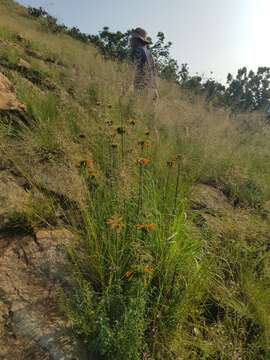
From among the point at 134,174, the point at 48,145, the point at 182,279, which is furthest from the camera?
the point at 48,145

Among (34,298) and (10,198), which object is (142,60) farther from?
(34,298)

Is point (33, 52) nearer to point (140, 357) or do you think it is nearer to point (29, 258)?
point (29, 258)

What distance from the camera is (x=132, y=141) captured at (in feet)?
8.48

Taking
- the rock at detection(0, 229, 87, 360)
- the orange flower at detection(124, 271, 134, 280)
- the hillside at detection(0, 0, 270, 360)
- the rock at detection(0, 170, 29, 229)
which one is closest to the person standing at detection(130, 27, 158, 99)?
the hillside at detection(0, 0, 270, 360)

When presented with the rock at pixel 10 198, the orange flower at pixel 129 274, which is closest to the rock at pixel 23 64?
the rock at pixel 10 198

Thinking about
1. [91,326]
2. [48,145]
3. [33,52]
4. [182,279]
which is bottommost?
[91,326]

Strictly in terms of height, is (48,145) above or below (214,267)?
above

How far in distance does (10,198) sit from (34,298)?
0.75 metres

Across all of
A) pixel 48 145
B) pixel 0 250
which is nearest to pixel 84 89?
pixel 48 145

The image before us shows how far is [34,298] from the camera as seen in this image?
5.82ft

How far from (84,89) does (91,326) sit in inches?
121

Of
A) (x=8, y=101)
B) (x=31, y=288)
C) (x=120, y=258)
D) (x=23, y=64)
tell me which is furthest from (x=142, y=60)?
(x=31, y=288)

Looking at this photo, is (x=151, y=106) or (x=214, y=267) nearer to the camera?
(x=214, y=267)

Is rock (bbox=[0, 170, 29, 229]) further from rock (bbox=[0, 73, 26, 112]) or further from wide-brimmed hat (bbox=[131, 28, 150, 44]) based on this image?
wide-brimmed hat (bbox=[131, 28, 150, 44])
